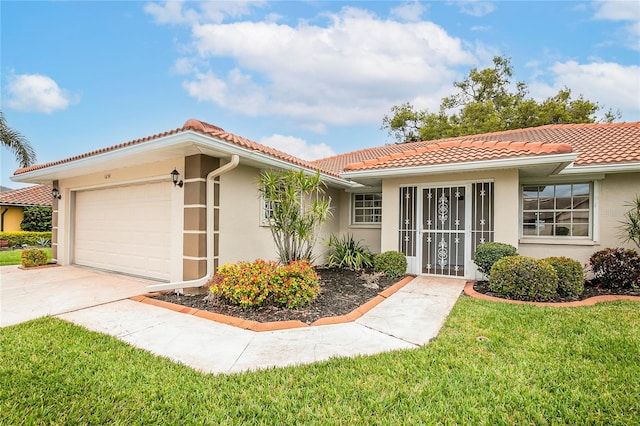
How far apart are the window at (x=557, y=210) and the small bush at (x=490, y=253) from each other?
239 centimetres

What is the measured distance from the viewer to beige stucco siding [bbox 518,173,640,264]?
8383 mm

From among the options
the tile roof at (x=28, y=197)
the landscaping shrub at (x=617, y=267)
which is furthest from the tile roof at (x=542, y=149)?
the tile roof at (x=28, y=197)

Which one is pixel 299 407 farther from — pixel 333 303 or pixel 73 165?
pixel 73 165

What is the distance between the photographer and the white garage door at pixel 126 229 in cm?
813

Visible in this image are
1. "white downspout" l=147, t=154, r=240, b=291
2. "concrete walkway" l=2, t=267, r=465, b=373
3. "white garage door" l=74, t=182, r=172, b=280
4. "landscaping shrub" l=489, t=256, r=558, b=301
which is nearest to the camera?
"concrete walkway" l=2, t=267, r=465, b=373

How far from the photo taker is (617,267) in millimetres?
7547

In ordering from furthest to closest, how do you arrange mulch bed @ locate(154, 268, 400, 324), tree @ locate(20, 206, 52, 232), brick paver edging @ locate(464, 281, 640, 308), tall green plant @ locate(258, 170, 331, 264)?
tree @ locate(20, 206, 52, 232) → tall green plant @ locate(258, 170, 331, 264) → brick paver edging @ locate(464, 281, 640, 308) → mulch bed @ locate(154, 268, 400, 324)

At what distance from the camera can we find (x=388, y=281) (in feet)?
27.6

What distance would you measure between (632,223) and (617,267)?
52.6 inches

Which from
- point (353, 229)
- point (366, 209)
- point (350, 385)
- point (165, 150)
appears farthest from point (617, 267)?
point (165, 150)

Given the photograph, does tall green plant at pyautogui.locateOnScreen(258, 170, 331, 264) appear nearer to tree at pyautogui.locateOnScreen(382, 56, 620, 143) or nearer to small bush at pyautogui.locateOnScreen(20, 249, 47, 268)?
small bush at pyautogui.locateOnScreen(20, 249, 47, 268)

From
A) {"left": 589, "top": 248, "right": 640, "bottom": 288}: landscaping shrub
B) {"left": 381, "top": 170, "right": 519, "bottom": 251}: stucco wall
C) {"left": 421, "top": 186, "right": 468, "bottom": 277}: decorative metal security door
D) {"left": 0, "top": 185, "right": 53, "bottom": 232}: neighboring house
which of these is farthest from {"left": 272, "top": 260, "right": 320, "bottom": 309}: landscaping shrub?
{"left": 0, "top": 185, "right": 53, "bottom": 232}: neighboring house

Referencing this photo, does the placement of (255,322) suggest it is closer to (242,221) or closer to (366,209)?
(242,221)

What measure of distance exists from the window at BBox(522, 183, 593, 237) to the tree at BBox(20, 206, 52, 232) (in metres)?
27.4
